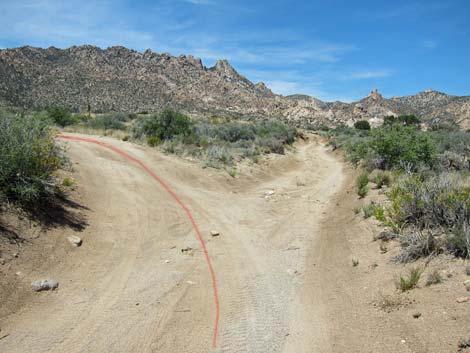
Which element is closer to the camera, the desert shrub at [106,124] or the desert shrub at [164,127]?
the desert shrub at [164,127]

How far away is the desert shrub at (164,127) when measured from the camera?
830 inches

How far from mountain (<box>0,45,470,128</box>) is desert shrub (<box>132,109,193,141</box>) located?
34.4 metres

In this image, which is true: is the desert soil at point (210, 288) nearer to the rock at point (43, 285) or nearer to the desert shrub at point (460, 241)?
the rock at point (43, 285)

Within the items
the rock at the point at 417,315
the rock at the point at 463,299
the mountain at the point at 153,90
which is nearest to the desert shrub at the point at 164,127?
the rock at the point at 417,315

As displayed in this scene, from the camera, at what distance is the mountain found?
6688 centimetres

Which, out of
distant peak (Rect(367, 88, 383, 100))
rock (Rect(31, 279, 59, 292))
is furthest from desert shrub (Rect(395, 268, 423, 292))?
distant peak (Rect(367, 88, 383, 100))

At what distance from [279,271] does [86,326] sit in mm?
3690

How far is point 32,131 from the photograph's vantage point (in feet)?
25.8

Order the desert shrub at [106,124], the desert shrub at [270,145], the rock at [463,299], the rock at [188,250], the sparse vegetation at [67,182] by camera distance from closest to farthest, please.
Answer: the rock at [463,299] → the rock at [188,250] → the sparse vegetation at [67,182] → the desert shrub at [270,145] → the desert shrub at [106,124]

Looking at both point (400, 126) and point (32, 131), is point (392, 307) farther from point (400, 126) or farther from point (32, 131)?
point (400, 126)

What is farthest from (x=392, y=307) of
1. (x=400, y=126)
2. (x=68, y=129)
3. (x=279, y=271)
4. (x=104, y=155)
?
(x=68, y=129)

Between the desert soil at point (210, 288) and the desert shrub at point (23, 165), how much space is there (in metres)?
0.88

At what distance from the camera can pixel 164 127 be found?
21562mm

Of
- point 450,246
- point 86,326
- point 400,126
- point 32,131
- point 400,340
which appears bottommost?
point 86,326
